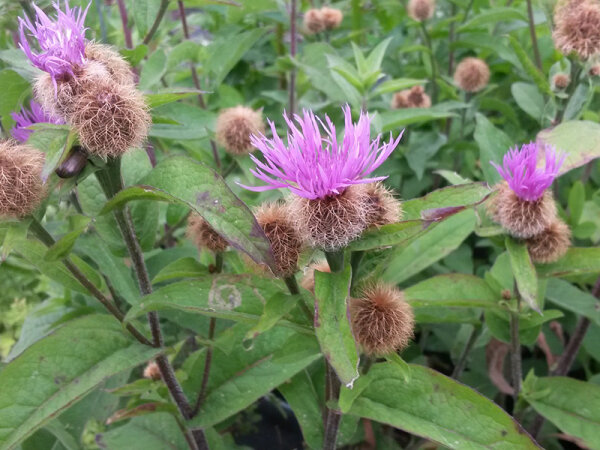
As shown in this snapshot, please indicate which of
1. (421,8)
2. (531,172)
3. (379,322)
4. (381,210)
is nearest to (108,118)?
(381,210)

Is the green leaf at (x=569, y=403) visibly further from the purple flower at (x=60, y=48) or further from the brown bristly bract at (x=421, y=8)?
the brown bristly bract at (x=421, y=8)

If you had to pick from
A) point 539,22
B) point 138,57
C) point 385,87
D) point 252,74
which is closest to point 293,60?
point 385,87

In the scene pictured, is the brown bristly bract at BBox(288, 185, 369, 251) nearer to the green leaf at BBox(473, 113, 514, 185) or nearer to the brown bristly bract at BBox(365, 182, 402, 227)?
the brown bristly bract at BBox(365, 182, 402, 227)

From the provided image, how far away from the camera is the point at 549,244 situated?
1.70m

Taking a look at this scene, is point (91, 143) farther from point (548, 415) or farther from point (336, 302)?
point (548, 415)

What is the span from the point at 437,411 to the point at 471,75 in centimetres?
203

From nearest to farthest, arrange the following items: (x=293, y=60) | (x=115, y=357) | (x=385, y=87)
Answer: (x=115, y=357) → (x=385, y=87) → (x=293, y=60)

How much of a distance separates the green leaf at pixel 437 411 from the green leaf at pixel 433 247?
538 mm

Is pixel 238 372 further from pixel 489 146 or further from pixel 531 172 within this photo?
pixel 489 146

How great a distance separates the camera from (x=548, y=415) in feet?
6.08

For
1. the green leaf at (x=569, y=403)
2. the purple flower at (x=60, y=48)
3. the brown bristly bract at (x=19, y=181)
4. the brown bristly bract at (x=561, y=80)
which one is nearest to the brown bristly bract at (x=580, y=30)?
the brown bristly bract at (x=561, y=80)

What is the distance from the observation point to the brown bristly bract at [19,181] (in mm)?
1181

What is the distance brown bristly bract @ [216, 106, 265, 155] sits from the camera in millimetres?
2100

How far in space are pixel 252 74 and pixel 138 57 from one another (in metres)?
1.95
